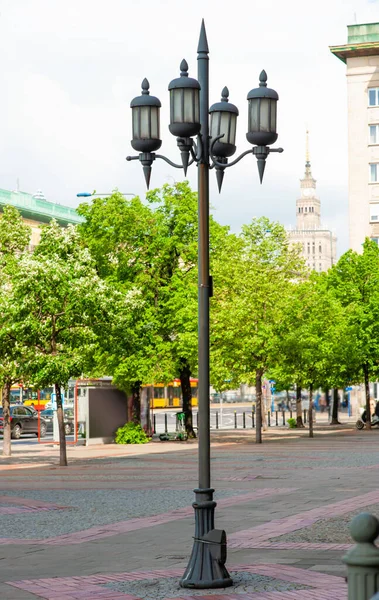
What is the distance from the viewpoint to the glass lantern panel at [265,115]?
10.5m

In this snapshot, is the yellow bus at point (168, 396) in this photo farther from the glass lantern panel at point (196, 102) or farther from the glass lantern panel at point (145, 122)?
the glass lantern panel at point (196, 102)

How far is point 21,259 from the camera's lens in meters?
29.8

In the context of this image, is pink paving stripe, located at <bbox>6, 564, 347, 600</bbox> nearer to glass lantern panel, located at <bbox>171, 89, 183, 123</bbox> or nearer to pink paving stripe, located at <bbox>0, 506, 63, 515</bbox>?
glass lantern panel, located at <bbox>171, 89, 183, 123</bbox>

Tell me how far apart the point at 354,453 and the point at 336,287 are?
930 inches

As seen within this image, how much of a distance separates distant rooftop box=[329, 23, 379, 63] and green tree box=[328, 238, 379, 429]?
29515 mm

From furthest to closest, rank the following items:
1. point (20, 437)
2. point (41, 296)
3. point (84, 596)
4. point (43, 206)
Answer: point (43, 206) → point (20, 437) → point (41, 296) → point (84, 596)

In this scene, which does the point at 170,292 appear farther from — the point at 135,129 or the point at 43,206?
the point at 43,206

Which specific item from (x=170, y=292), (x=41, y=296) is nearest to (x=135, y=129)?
(x=41, y=296)

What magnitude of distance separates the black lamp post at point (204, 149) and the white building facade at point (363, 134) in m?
71.2

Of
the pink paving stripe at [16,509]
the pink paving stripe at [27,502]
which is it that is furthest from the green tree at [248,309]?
the pink paving stripe at [16,509]

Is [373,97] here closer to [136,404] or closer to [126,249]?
[126,249]

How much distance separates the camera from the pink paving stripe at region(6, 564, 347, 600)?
944 cm

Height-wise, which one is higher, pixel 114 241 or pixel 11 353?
pixel 114 241

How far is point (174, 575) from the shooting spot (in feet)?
35.3
